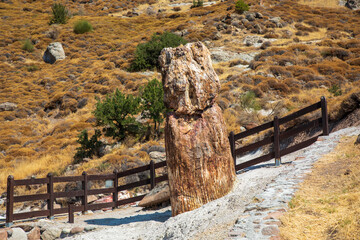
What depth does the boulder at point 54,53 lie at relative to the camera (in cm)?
4847

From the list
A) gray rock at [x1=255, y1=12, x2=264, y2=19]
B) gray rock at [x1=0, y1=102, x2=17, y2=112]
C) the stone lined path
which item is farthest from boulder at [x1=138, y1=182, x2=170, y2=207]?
gray rock at [x1=255, y1=12, x2=264, y2=19]

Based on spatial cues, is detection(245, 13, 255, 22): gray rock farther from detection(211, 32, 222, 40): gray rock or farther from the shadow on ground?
the shadow on ground

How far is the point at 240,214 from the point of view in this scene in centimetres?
650

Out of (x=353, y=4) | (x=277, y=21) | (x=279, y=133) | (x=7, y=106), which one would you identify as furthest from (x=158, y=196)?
(x=353, y=4)

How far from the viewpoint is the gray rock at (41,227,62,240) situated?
1029cm

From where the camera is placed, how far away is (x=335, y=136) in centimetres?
1151

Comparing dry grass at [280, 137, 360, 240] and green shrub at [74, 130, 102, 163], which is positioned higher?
dry grass at [280, 137, 360, 240]

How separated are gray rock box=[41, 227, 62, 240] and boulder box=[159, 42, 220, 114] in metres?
4.92

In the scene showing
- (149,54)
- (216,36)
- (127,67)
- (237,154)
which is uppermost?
(216,36)

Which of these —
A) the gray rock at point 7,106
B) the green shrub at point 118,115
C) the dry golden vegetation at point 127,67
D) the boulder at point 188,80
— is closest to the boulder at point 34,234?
the boulder at point 188,80

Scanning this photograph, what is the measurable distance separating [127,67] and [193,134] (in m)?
32.7

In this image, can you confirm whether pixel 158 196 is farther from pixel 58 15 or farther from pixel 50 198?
pixel 58 15

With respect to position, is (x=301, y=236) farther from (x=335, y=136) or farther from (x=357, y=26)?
(x=357, y=26)

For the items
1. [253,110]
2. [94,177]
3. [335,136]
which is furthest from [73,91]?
[335,136]
